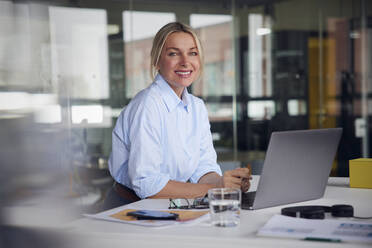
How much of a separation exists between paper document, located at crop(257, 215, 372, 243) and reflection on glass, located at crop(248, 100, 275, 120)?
4.60 m

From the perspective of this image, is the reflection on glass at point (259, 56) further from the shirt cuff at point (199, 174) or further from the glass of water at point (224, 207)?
the glass of water at point (224, 207)

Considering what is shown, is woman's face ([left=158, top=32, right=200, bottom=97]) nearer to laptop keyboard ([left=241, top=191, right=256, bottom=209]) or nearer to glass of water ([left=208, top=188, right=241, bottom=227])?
laptop keyboard ([left=241, top=191, right=256, bottom=209])

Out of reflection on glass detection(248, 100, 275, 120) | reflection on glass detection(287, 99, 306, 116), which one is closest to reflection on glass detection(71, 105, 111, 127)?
reflection on glass detection(248, 100, 275, 120)

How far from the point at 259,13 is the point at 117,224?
16.0 feet

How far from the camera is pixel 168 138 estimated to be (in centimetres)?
219

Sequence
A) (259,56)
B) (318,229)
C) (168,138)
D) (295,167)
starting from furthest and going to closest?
1. (259,56)
2. (168,138)
3. (295,167)
4. (318,229)

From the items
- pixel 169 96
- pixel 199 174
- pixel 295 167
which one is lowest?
pixel 199 174

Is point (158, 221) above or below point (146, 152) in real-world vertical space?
below

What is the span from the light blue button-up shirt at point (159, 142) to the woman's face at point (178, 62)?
0.05m

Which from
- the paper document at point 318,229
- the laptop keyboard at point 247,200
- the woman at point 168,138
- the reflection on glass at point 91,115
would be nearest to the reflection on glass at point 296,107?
the reflection on glass at point 91,115

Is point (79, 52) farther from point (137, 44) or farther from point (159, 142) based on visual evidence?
point (159, 142)

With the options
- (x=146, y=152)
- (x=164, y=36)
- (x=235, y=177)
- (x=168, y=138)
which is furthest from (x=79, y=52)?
(x=235, y=177)

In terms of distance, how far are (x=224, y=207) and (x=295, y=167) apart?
13.6 inches

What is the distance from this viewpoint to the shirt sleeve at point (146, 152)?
77.4 inches
